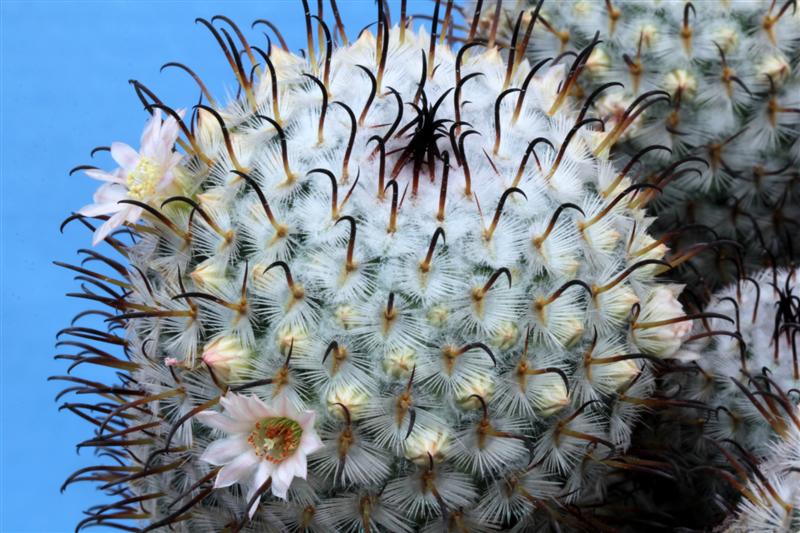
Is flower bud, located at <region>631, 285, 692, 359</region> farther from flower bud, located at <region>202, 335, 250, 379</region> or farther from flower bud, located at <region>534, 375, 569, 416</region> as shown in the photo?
flower bud, located at <region>202, 335, 250, 379</region>

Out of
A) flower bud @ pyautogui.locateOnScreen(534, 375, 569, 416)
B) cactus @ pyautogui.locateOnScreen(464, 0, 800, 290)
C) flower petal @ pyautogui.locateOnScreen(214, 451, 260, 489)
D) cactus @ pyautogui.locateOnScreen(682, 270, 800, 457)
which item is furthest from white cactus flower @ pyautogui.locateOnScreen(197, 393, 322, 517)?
cactus @ pyautogui.locateOnScreen(464, 0, 800, 290)

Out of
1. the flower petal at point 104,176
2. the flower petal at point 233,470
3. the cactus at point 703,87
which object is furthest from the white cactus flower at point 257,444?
the cactus at point 703,87

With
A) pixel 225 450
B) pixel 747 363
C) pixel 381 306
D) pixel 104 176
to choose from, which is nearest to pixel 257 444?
pixel 225 450

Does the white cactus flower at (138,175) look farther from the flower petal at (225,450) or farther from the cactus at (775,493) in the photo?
the cactus at (775,493)

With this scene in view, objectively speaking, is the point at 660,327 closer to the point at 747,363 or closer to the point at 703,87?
the point at 747,363

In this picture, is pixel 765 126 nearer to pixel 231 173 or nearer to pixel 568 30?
pixel 568 30

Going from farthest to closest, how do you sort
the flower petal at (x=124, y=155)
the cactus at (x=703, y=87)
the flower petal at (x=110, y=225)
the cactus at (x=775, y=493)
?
the cactus at (x=703, y=87), the flower petal at (x=124, y=155), the flower petal at (x=110, y=225), the cactus at (x=775, y=493)
